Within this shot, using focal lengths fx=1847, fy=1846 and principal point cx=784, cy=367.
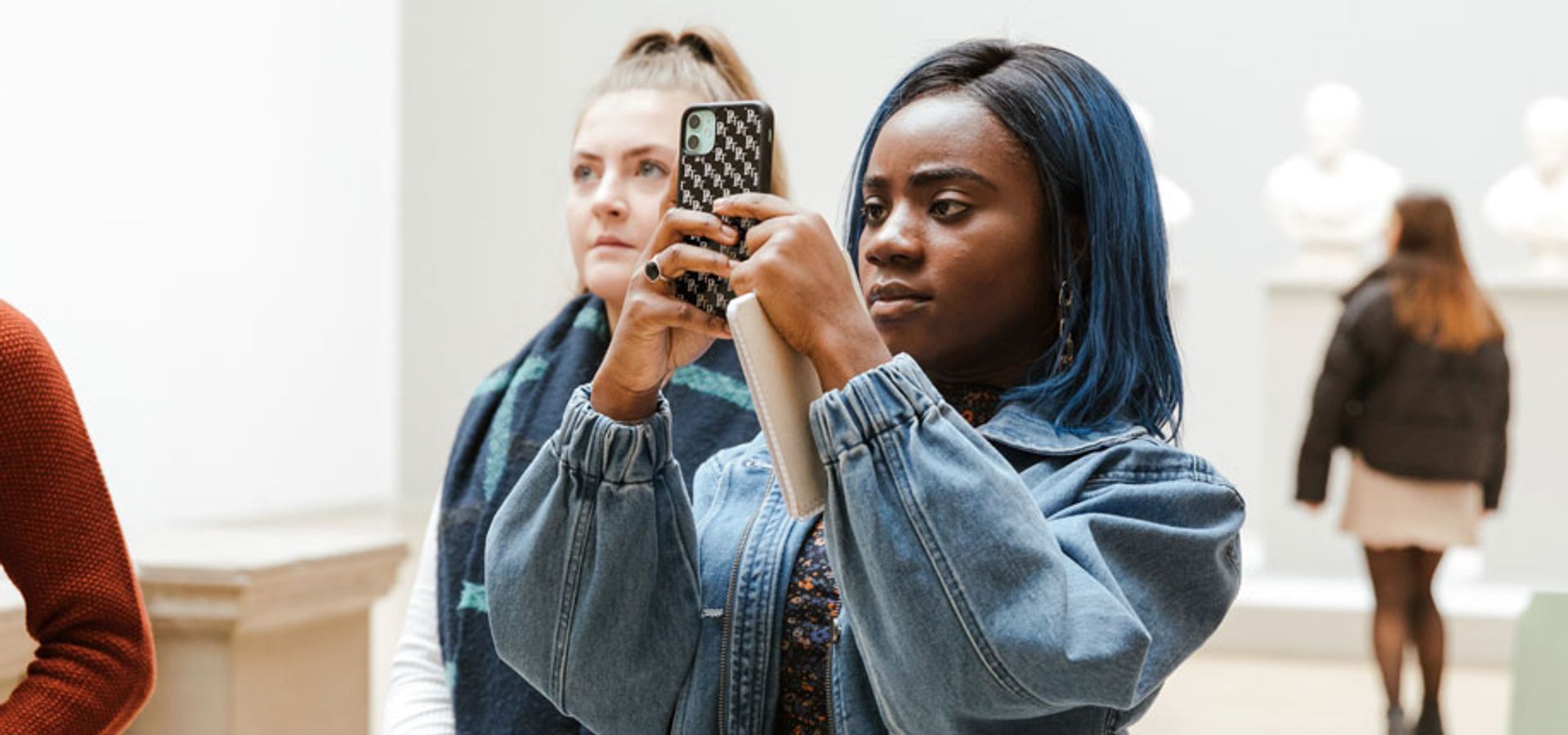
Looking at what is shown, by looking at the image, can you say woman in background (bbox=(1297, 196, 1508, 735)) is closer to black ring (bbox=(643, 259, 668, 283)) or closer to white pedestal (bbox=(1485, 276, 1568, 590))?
white pedestal (bbox=(1485, 276, 1568, 590))

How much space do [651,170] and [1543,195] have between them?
8446mm

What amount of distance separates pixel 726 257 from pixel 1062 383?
0.33 meters

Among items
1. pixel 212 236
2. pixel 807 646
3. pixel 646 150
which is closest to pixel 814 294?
pixel 807 646

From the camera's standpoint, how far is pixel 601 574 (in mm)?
1620

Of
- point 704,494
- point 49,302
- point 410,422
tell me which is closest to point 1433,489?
point 704,494

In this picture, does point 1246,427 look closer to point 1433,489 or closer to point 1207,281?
point 1207,281

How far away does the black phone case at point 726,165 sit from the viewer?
157cm

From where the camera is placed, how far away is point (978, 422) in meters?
1.70

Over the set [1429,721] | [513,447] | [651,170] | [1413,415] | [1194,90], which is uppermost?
[651,170]

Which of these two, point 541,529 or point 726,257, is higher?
point 726,257

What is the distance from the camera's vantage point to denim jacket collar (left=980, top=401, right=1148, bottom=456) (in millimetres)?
1589

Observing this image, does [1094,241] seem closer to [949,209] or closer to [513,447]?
[949,209]

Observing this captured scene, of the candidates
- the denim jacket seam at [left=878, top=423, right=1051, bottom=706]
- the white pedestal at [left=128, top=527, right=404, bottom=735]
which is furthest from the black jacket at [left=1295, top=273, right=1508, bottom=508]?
the denim jacket seam at [left=878, top=423, right=1051, bottom=706]

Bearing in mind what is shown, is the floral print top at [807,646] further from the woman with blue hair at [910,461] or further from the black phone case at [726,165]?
the black phone case at [726,165]
